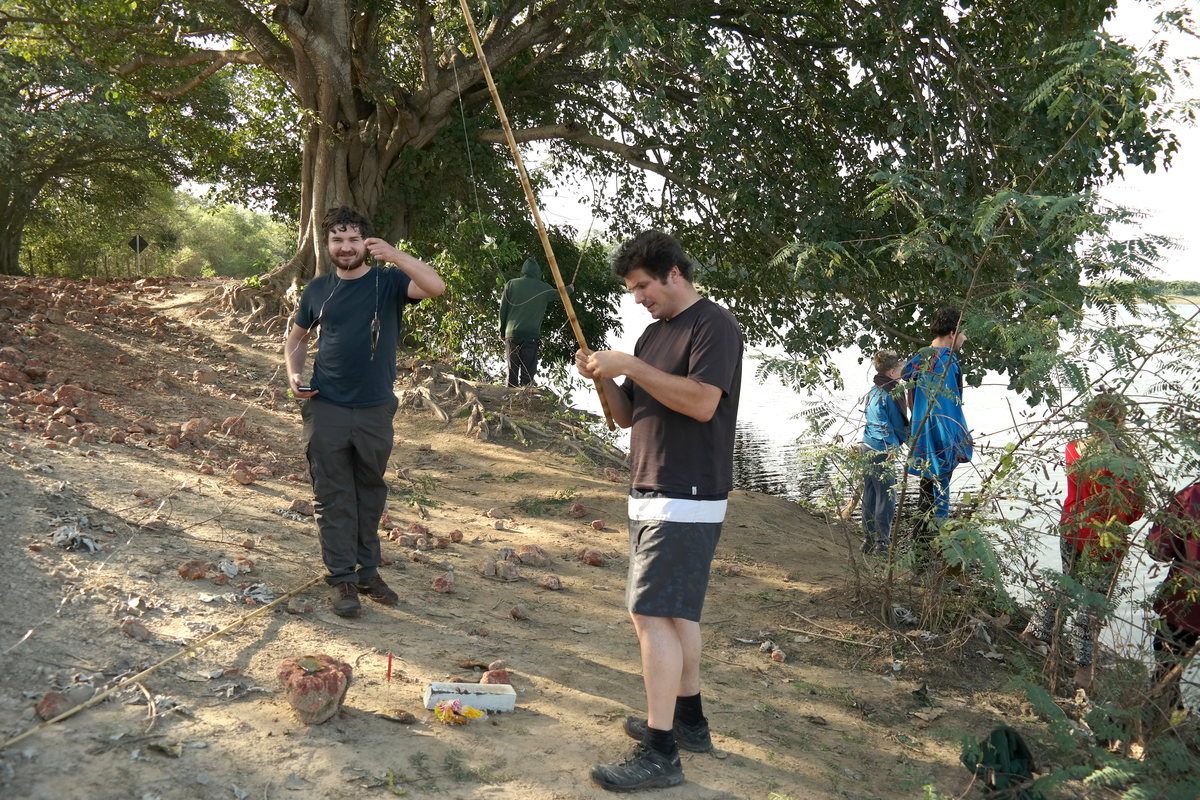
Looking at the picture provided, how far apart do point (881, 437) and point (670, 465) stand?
2847 mm

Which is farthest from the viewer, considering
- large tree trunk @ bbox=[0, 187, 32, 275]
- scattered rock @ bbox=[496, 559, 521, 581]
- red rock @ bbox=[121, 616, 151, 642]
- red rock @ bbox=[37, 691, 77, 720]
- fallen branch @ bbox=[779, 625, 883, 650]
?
large tree trunk @ bbox=[0, 187, 32, 275]

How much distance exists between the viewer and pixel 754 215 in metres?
8.81

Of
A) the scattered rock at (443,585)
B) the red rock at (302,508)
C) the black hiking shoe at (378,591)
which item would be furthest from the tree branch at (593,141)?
the black hiking shoe at (378,591)

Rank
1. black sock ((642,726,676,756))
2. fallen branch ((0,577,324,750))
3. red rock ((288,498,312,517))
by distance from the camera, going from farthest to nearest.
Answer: red rock ((288,498,312,517)) < black sock ((642,726,676,756)) < fallen branch ((0,577,324,750))

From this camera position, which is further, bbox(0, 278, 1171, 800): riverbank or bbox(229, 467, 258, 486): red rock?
bbox(229, 467, 258, 486): red rock

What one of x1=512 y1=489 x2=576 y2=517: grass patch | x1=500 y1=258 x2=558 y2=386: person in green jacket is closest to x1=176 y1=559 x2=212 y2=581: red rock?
x1=512 y1=489 x2=576 y2=517: grass patch

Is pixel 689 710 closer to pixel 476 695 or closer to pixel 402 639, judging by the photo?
pixel 476 695

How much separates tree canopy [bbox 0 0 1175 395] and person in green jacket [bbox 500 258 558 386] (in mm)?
939

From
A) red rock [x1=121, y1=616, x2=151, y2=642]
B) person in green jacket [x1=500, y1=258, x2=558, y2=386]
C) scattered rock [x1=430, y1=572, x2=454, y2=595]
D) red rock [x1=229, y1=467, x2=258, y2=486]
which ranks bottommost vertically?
red rock [x1=121, y1=616, x2=151, y2=642]

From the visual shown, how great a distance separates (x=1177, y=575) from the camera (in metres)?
4.02

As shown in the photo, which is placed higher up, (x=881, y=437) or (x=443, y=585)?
(x=881, y=437)

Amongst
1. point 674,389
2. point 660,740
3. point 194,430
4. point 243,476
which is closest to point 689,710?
point 660,740

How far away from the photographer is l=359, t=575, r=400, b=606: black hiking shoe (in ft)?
Answer: 15.9

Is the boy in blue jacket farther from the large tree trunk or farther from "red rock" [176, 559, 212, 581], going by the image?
the large tree trunk
